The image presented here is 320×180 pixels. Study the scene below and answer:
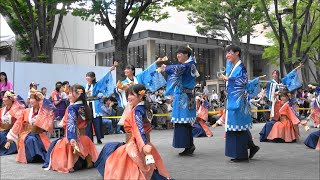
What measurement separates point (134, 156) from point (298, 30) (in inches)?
742

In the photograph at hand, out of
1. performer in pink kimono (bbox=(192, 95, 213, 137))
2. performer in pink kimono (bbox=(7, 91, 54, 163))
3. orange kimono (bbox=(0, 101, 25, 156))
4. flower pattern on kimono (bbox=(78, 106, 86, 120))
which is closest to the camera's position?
flower pattern on kimono (bbox=(78, 106, 86, 120))

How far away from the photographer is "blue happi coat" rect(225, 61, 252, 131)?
19.7 feet

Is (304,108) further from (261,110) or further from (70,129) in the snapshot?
(70,129)

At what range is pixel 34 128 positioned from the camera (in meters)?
6.54

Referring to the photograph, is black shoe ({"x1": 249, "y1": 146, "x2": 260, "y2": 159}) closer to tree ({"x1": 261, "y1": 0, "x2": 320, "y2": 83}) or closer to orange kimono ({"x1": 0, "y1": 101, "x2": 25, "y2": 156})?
orange kimono ({"x1": 0, "y1": 101, "x2": 25, "y2": 156})

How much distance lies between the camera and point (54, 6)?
46.5 ft

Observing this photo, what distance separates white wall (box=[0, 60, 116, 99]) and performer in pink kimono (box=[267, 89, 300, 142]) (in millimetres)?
7276

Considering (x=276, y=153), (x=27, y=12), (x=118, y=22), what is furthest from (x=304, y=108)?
(x=27, y=12)

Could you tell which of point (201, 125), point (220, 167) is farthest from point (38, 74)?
point (220, 167)

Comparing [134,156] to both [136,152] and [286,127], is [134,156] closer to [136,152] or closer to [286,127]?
[136,152]

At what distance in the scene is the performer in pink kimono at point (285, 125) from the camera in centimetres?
897

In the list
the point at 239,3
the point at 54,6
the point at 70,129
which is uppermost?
the point at 239,3

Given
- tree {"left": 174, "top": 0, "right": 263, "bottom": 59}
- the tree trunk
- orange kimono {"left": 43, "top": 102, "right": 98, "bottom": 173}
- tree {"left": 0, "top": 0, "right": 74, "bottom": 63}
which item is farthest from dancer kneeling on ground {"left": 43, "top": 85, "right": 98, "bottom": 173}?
tree {"left": 174, "top": 0, "right": 263, "bottom": 59}

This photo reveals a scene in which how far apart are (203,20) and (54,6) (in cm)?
1110
